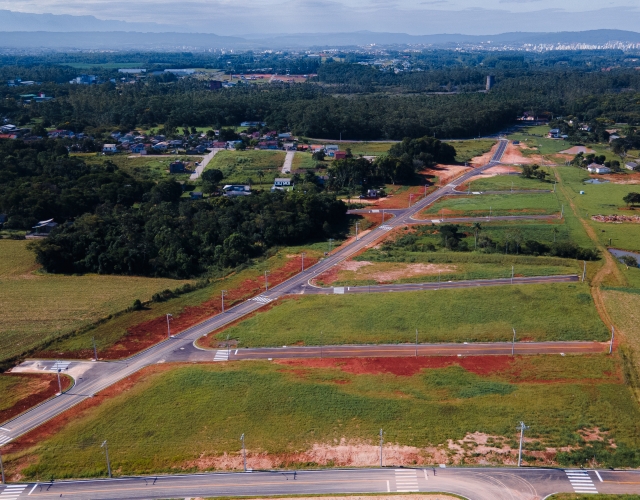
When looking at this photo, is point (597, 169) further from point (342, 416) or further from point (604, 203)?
point (342, 416)

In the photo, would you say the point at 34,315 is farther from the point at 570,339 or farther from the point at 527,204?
the point at 527,204

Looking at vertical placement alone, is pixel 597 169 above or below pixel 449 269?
above

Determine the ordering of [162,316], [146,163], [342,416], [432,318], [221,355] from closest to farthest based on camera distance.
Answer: [342,416] → [221,355] → [432,318] → [162,316] → [146,163]

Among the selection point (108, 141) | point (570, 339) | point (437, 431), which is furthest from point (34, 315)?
point (108, 141)

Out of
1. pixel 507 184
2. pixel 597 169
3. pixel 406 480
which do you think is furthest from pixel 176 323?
pixel 597 169

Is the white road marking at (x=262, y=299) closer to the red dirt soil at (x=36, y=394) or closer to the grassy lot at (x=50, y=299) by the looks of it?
the grassy lot at (x=50, y=299)

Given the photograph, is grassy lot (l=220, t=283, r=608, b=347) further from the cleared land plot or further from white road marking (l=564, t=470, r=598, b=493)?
the cleared land plot
